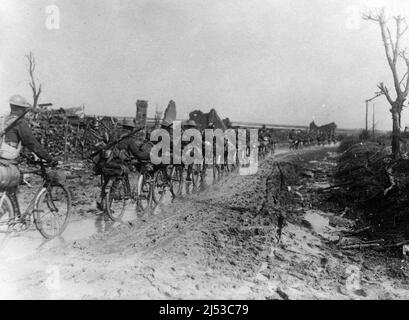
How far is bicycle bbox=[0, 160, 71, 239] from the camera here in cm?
441

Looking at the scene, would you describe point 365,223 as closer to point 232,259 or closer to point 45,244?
point 232,259

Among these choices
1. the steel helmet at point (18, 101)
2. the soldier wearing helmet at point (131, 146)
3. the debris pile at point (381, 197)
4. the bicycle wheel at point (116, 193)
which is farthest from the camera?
the debris pile at point (381, 197)

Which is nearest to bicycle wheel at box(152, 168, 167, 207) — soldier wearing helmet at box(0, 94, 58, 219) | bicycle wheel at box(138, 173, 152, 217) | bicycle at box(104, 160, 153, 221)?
bicycle at box(104, 160, 153, 221)

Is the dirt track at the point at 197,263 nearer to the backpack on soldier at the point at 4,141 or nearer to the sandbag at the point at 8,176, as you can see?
the sandbag at the point at 8,176

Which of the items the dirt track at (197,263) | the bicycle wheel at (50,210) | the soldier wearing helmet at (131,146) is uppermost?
the soldier wearing helmet at (131,146)

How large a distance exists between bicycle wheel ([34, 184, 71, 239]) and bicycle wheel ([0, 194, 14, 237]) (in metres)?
0.37

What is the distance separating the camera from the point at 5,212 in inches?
174

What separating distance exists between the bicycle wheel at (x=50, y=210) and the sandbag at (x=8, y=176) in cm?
51

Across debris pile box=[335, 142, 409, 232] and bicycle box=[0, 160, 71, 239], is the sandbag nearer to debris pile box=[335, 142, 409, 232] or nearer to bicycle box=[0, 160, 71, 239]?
bicycle box=[0, 160, 71, 239]

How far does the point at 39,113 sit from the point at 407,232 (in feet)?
53.1

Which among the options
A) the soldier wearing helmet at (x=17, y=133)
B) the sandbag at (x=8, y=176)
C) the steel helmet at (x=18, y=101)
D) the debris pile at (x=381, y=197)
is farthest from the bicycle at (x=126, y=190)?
the debris pile at (x=381, y=197)

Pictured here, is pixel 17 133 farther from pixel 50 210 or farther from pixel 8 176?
pixel 50 210

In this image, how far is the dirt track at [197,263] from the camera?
3.73 meters

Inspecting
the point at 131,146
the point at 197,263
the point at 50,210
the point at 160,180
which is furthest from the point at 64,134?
the point at 197,263
